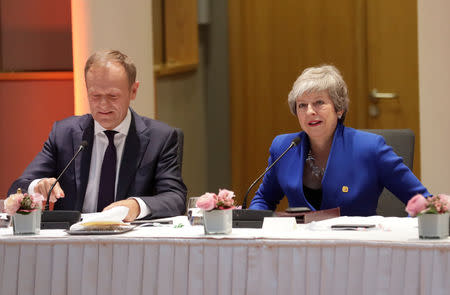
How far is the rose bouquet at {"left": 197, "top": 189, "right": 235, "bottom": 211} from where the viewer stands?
2.21 meters

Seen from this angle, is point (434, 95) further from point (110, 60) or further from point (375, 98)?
point (110, 60)

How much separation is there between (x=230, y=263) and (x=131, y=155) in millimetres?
1005

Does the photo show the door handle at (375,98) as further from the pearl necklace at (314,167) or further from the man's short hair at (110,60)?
the man's short hair at (110,60)

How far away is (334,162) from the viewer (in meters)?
2.92

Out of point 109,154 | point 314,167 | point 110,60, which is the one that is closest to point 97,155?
point 109,154

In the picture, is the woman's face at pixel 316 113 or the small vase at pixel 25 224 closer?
the small vase at pixel 25 224

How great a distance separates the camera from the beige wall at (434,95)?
511 centimetres

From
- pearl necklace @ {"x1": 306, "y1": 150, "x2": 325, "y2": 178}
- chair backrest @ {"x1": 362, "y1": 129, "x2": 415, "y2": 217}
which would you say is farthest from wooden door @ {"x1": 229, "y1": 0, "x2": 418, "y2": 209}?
pearl necklace @ {"x1": 306, "y1": 150, "x2": 325, "y2": 178}

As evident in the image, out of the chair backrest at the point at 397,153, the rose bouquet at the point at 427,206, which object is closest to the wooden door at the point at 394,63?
the chair backrest at the point at 397,153

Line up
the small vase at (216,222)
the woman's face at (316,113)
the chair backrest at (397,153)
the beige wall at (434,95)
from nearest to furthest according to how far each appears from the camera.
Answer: the small vase at (216,222) < the woman's face at (316,113) < the chair backrest at (397,153) < the beige wall at (434,95)

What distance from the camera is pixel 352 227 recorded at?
230 centimetres

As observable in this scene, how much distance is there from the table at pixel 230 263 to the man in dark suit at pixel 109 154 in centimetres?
70

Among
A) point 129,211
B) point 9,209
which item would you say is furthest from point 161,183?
point 9,209

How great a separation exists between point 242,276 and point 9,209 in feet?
2.41
